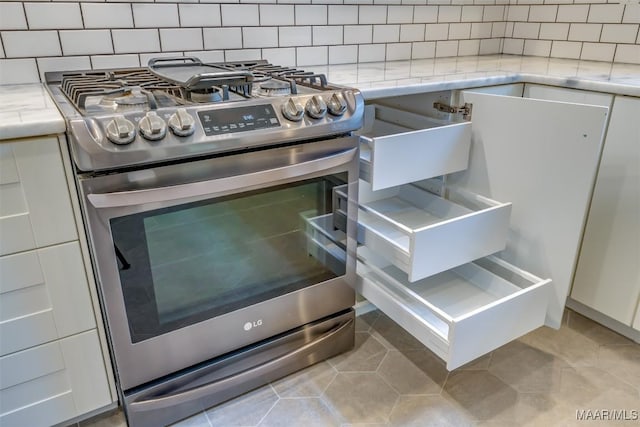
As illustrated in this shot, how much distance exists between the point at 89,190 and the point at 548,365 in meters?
1.46

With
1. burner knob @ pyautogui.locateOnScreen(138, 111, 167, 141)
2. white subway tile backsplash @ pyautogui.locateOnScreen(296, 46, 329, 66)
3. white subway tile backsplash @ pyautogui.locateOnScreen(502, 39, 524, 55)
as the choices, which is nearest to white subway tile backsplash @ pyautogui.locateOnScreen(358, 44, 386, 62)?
white subway tile backsplash @ pyautogui.locateOnScreen(296, 46, 329, 66)

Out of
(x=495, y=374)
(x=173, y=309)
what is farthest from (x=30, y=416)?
(x=495, y=374)

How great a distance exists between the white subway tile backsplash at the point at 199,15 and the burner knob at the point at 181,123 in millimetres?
766

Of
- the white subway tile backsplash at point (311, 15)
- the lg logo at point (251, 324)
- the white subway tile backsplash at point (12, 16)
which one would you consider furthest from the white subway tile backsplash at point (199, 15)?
the lg logo at point (251, 324)

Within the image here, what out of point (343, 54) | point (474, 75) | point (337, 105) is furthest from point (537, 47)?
point (337, 105)

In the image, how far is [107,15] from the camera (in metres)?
1.50

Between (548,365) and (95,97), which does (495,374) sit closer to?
(548,365)

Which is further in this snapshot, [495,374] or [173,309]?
[495,374]

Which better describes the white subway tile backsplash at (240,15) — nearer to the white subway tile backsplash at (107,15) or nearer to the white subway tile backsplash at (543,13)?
the white subway tile backsplash at (107,15)

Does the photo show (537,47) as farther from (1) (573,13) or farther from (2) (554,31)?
(1) (573,13)

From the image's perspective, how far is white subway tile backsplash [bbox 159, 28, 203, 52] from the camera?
161 centimetres

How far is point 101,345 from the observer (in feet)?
3.95

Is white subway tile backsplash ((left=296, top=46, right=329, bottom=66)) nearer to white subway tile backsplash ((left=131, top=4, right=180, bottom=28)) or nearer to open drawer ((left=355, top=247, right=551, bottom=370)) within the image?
white subway tile backsplash ((left=131, top=4, right=180, bottom=28))

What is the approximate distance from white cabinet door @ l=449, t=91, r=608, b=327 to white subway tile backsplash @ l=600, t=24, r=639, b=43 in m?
0.91
